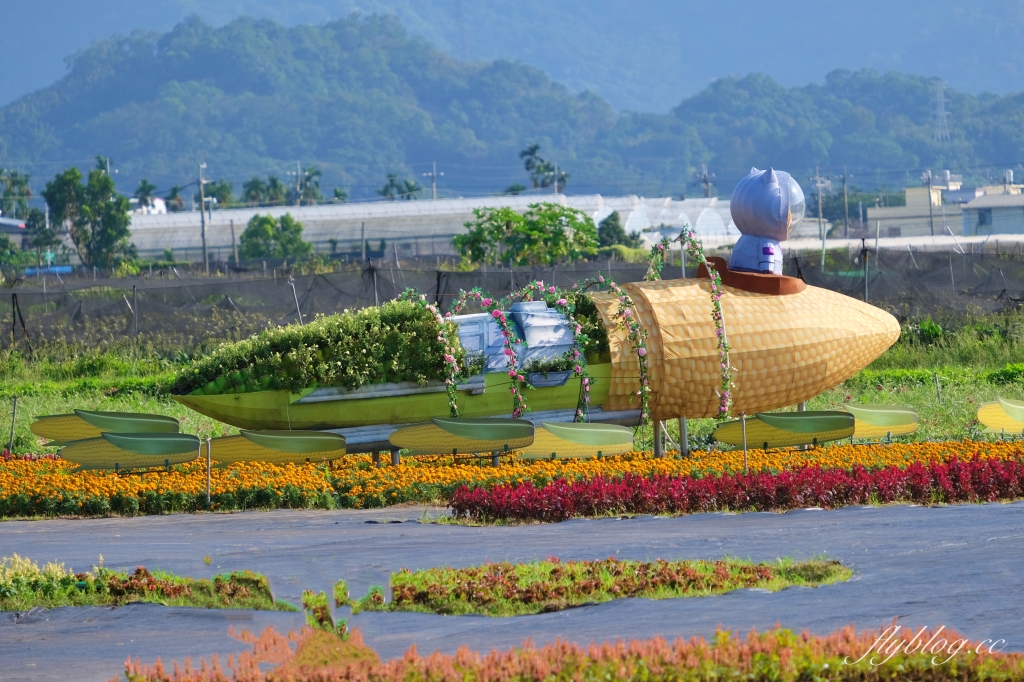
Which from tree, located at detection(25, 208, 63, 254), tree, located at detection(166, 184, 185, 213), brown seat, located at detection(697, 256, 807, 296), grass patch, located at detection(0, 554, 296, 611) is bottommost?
grass patch, located at detection(0, 554, 296, 611)

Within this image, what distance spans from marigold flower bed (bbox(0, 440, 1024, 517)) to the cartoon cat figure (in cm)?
244

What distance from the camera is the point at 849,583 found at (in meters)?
7.34

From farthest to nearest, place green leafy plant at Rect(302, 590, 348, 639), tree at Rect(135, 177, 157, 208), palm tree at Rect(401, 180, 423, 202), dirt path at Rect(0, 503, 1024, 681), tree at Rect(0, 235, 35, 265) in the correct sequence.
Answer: palm tree at Rect(401, 180, 423, 202)
tree at Rect(135, 177, 157, 208)
tree at Rect(0, 235, 35, 265)
dirt path at Rect(0, 503, 1024, 681)
green leafy plant at Rect(302, 590, 348, 639)

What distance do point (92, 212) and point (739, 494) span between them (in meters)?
62.8

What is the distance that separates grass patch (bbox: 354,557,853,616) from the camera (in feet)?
23.9

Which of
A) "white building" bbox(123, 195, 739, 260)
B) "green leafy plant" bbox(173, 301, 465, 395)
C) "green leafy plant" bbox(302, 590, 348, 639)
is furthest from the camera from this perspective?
"white building" bbox(123, 195, 739, 260)

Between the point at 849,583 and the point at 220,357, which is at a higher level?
the point at 220,357

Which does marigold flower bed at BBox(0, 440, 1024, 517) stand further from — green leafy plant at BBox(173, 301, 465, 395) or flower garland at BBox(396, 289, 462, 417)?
green leafy plant at BBox(173, 301, 465, 395)

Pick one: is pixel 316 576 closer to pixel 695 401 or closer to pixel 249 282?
pixel 695 401

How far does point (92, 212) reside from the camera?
6794 centimetres

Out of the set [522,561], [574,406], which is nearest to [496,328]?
[574,406]

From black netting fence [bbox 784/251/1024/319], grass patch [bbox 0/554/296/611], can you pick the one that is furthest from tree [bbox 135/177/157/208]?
grass patch [bbox 0/554/296/611]

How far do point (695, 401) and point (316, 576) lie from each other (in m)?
6.92

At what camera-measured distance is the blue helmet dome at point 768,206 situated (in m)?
14.1
